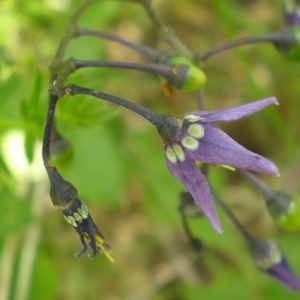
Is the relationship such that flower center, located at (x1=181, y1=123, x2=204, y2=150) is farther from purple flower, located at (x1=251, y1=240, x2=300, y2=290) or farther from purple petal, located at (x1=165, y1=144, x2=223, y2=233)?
purple flower, located at (x1=251, y1=240, x2=300, y2=290)

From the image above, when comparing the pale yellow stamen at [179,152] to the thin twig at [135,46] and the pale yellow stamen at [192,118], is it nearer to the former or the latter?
the pale yellow stamen at [192,118]

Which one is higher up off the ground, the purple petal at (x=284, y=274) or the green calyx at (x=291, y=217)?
the green calyx at (x=291, y=217)

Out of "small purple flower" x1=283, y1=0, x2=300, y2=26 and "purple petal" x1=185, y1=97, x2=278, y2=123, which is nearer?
"purple petal" x1=185, y1=97, x2=278, y2=123

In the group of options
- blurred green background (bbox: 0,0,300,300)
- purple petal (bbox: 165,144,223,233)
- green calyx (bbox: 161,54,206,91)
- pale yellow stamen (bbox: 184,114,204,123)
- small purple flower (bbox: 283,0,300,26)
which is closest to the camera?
purple petal (bbox: 165,144,223,233)

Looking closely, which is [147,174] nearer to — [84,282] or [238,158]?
[84,282]

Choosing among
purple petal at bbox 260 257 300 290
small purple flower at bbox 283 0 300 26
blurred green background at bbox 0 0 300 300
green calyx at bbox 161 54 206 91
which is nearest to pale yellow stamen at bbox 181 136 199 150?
green calyx at bbox 161 54 206 91

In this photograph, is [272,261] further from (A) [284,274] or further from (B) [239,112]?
(B) [239,112]

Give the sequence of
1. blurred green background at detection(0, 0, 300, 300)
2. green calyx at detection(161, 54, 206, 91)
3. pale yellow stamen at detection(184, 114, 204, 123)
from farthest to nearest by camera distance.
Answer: blurred green background at detection(0, 0, 300, 300) < green calyx at detection(161, 54, 206, 91) < pale yellow stamen at detection(184, 114, 204, 123)

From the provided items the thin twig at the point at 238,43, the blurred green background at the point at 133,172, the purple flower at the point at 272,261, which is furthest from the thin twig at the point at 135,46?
the purple flower at the point at 272,261
